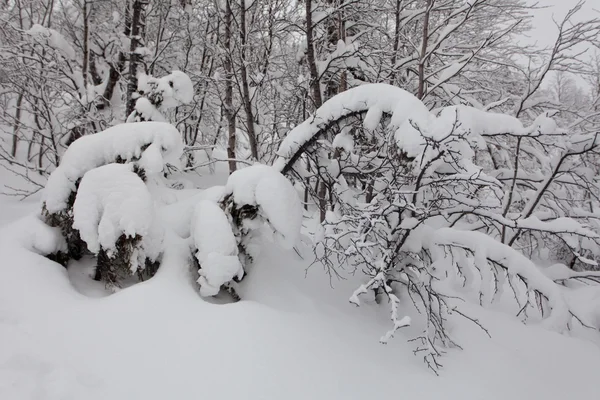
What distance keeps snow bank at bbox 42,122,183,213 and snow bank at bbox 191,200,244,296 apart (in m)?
0.79

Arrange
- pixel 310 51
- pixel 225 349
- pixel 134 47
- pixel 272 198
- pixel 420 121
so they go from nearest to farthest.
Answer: pixel 225 349
pixel 420 121
pixel 272 198
pixel 310 51
pixel 134 47

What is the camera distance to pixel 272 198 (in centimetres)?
326

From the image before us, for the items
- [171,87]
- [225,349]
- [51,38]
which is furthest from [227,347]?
[51,38]

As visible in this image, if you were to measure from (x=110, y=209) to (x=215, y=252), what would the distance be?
104cm

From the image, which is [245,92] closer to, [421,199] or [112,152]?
[112,152]

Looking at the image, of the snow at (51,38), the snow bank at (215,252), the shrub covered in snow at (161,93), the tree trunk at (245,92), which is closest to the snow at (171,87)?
the shrub covered in snow at (161,93)

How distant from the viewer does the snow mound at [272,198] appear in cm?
327

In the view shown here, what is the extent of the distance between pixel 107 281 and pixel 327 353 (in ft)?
7.24

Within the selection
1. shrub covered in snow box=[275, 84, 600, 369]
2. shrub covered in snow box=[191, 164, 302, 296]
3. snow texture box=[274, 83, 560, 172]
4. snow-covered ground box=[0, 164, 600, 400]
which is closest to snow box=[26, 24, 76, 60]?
snow-covered ground box=[0, 164, 600, 400]

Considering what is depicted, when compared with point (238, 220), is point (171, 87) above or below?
above

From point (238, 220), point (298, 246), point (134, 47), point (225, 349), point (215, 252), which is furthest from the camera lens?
point (134, 47)

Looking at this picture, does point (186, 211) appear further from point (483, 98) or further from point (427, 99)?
point (483, 98)

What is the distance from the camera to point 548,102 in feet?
18.3

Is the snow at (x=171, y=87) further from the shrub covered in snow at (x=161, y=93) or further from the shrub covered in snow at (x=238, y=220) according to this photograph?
the shrub covered in snow at (x=238, y=220)
